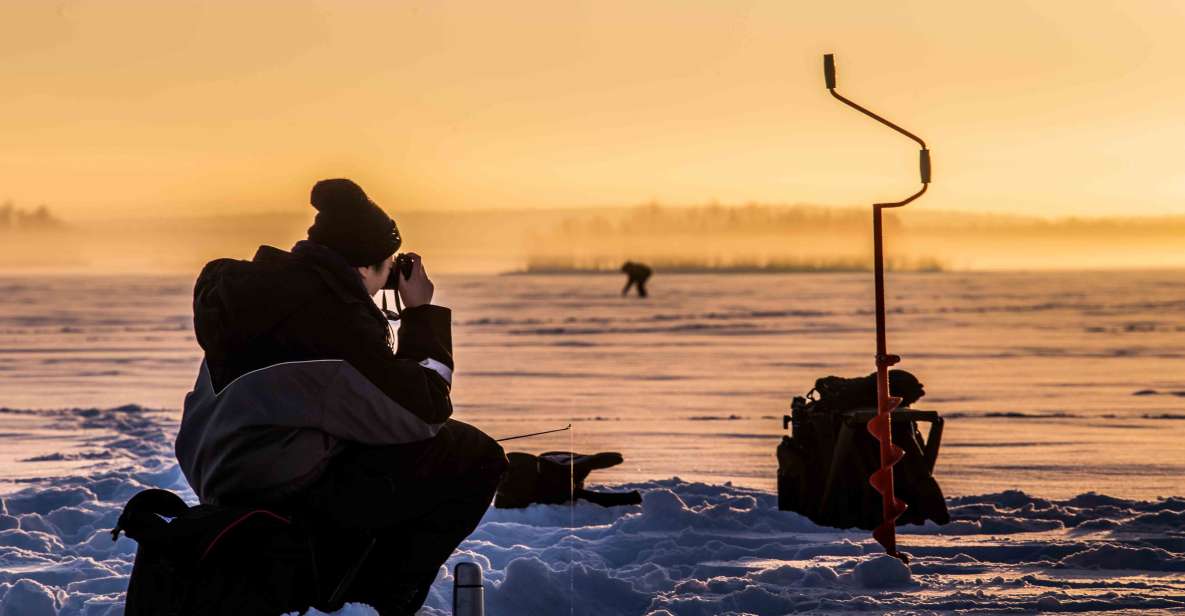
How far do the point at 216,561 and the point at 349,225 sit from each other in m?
1.06

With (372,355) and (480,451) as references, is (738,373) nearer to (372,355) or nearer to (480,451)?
(480,451)

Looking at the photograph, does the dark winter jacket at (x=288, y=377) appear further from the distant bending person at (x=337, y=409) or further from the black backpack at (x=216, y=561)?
the black backpack at (x=216, y=561)

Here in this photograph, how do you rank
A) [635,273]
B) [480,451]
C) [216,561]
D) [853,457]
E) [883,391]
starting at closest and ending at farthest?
[216,561]
[480,451]
[883,391]
[853,457]
[635,273]

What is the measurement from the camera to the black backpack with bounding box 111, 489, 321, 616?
14.9 ft

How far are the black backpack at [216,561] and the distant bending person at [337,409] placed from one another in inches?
4.1

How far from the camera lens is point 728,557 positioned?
25.8 feet

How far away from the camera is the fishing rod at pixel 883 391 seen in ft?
24.8

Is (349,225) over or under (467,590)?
over

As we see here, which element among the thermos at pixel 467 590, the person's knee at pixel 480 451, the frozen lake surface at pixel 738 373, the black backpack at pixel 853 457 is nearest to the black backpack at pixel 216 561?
the thermos at pixel 467 590

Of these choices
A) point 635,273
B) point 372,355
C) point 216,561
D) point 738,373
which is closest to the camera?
point 216,561

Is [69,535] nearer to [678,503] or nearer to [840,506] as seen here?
[678,503]

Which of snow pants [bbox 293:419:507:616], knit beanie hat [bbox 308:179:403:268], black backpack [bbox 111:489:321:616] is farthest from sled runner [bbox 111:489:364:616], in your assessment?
knit beanie hat [bbox 308:179:403:268]

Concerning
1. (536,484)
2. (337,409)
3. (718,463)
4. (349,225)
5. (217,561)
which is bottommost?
(718,463)

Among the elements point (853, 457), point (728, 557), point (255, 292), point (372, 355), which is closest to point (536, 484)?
point (728, 557)
